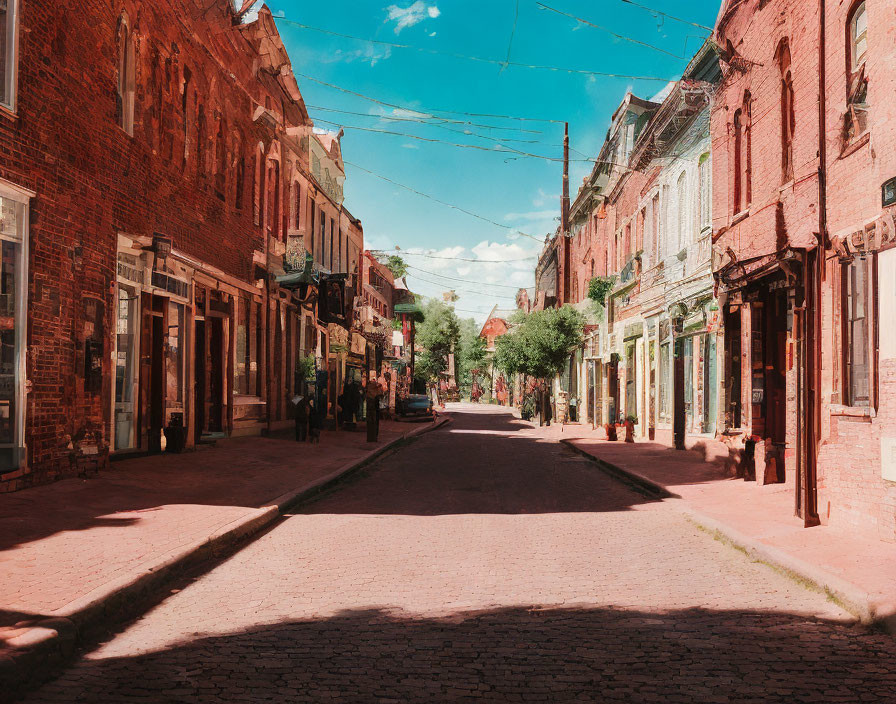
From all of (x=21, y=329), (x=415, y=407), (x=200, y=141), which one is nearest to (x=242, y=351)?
(x=200, y=141)

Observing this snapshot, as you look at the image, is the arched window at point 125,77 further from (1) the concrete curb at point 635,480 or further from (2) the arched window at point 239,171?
(1) the concrete curb at point 635,480

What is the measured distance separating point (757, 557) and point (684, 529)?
71.5 inches

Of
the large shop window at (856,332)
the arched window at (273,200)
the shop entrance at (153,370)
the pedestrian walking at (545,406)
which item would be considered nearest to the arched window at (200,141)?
the shop entrance at (153,370)

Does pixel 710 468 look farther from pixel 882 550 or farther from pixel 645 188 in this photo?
pixel 645 188

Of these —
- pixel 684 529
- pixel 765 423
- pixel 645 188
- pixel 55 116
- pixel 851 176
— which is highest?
pixel 645 188

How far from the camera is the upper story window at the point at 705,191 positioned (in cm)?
1823

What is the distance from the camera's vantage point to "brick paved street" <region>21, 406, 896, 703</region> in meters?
4.16

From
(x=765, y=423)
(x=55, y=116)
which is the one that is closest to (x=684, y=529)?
(x=765, y=423)

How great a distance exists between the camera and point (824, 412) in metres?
10.1

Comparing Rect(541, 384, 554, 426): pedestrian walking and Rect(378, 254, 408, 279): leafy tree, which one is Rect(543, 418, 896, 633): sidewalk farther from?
Rect(378, 254, 408, 279): leafy tree

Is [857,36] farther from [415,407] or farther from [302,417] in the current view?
[415,407]

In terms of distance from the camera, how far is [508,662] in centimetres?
452

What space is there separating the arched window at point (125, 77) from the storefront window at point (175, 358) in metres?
3.49

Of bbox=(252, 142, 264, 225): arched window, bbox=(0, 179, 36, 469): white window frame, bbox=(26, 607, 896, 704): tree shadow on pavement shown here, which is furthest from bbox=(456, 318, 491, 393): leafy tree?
bbox=(26, 607, 896, 704): tree shadow on pavement
